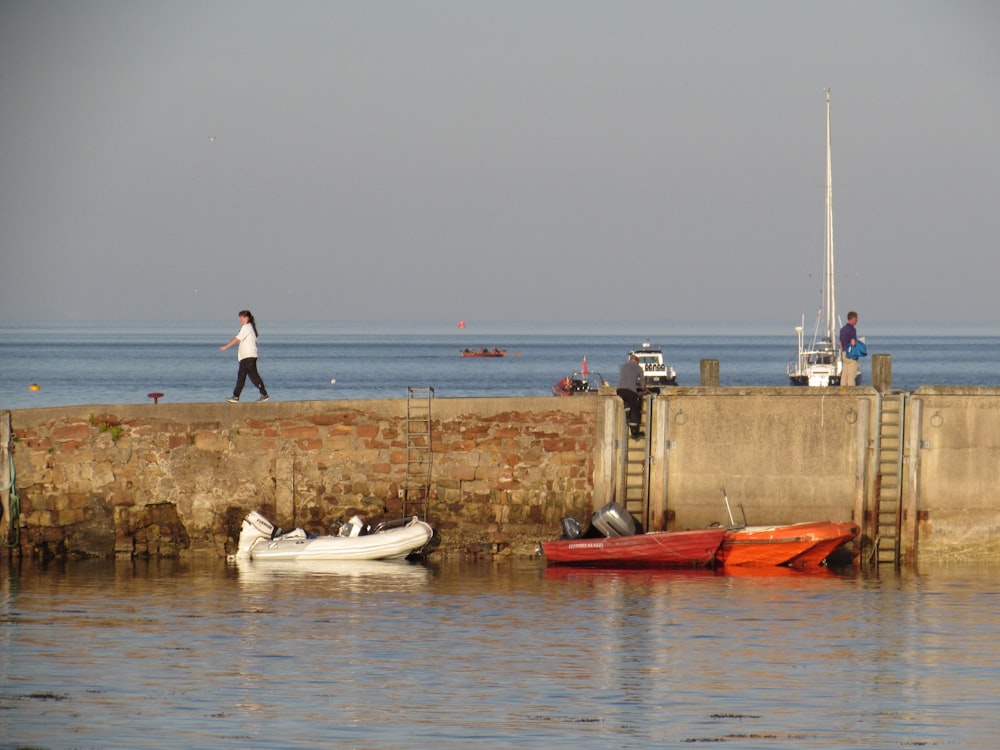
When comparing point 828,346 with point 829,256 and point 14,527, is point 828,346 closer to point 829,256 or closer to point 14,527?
point 829,256

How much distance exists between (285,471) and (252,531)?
1.13 metres

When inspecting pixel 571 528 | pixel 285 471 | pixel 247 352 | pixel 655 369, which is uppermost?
pixel 247 352

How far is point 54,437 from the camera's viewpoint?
86.0 feet

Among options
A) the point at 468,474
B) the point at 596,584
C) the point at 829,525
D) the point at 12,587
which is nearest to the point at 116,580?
the point at 12,587

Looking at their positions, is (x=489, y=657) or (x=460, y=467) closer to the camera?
(x=489, y=657)

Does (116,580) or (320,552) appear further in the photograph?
(320,552)

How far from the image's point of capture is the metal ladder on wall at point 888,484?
25.7 m

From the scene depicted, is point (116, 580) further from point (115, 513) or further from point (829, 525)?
point (829, 525)

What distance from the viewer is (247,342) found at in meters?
27.2

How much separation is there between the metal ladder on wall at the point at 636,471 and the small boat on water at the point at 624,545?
0.32 meters

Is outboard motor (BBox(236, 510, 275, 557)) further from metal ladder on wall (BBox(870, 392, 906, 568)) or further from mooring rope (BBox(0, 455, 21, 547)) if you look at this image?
metal ladder on wall (BBox(870, 392, 906, 568))

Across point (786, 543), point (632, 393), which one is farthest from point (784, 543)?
point (632, 393)

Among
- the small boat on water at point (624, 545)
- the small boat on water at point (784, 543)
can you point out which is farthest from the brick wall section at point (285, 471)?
the small boat on water at point (784, 543)

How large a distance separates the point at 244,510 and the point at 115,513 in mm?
2158
